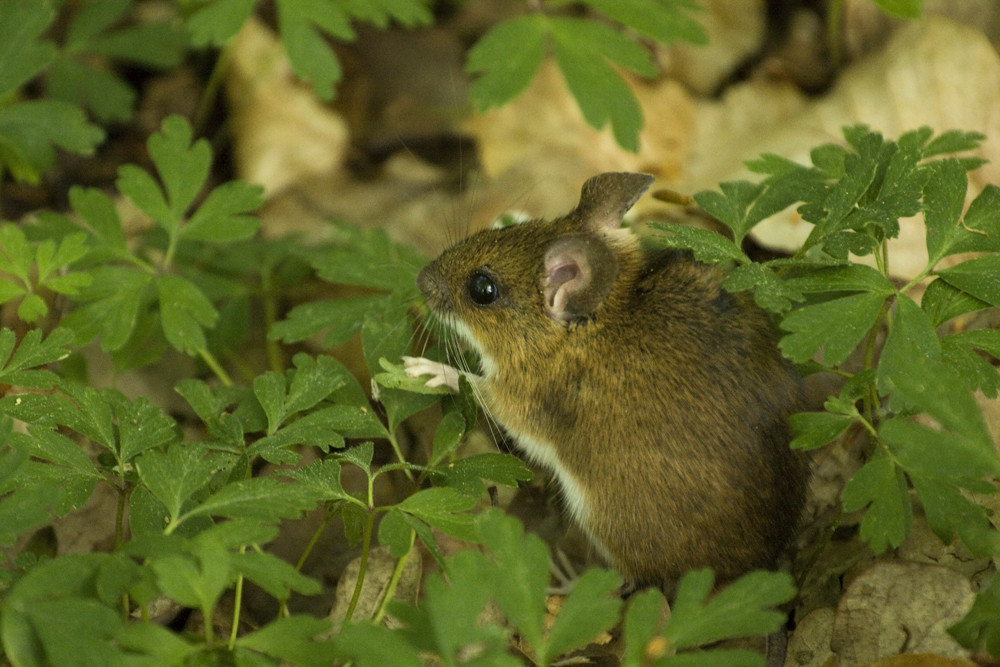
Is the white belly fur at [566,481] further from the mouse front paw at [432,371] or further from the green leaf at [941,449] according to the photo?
the green leaf at [941,449]

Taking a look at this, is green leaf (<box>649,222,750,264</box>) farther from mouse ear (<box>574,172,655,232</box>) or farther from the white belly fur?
the white belly fur

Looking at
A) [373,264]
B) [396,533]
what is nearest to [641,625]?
[396,533]

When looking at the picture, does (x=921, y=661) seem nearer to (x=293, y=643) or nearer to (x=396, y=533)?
(x=396, y=533)

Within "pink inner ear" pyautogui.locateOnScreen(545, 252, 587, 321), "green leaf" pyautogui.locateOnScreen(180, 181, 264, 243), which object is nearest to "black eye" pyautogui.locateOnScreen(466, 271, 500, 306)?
"pink inner ear" pyautogui.locateOnScreen(545, 252, 587, 321)

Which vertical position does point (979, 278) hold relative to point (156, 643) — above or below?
above

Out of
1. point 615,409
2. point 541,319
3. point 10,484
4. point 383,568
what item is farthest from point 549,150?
point 10,484

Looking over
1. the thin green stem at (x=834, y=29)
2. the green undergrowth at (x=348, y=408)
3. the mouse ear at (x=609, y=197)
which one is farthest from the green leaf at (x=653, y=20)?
the thin green stem at (x=834, y=29)
